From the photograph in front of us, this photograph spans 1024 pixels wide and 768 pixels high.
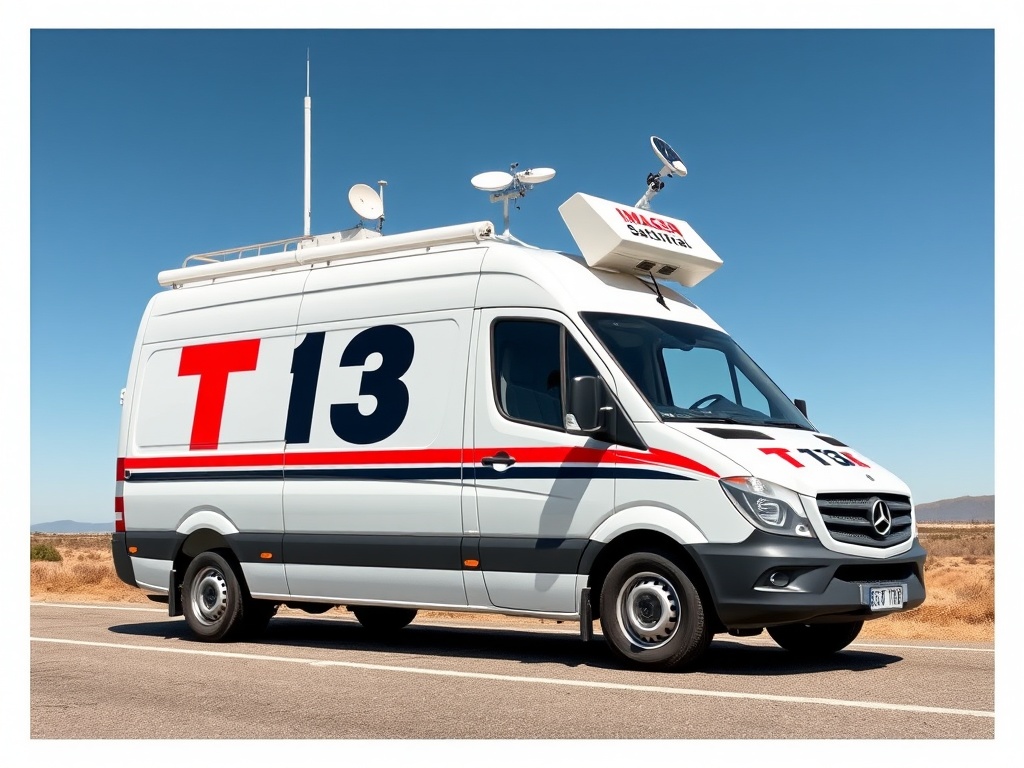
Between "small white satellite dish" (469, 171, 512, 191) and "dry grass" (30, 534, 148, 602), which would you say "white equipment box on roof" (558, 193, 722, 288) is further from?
"dry grass" (30, 534, 148, 602)

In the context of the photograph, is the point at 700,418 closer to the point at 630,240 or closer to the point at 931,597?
the point at 630,240

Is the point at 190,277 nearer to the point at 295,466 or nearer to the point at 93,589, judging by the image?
the point at 295,466

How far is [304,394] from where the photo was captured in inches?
461

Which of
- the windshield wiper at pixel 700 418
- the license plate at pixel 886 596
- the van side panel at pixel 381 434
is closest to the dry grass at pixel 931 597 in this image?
the license plate at pixel 886 596

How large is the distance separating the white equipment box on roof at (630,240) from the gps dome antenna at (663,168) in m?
0.31

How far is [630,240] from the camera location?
10664 mm

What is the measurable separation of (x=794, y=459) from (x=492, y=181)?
420cm

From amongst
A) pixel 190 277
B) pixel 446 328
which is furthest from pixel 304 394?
pixel 190 277

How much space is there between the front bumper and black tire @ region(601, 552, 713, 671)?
0.20 m

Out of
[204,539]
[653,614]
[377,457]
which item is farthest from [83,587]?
[653,614]

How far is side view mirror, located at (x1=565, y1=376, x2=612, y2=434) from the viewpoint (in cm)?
944

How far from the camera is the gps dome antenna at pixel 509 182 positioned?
456 inches

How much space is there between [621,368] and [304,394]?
3.44m

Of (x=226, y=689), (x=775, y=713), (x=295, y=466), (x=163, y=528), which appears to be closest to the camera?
(x=775, y=713)
